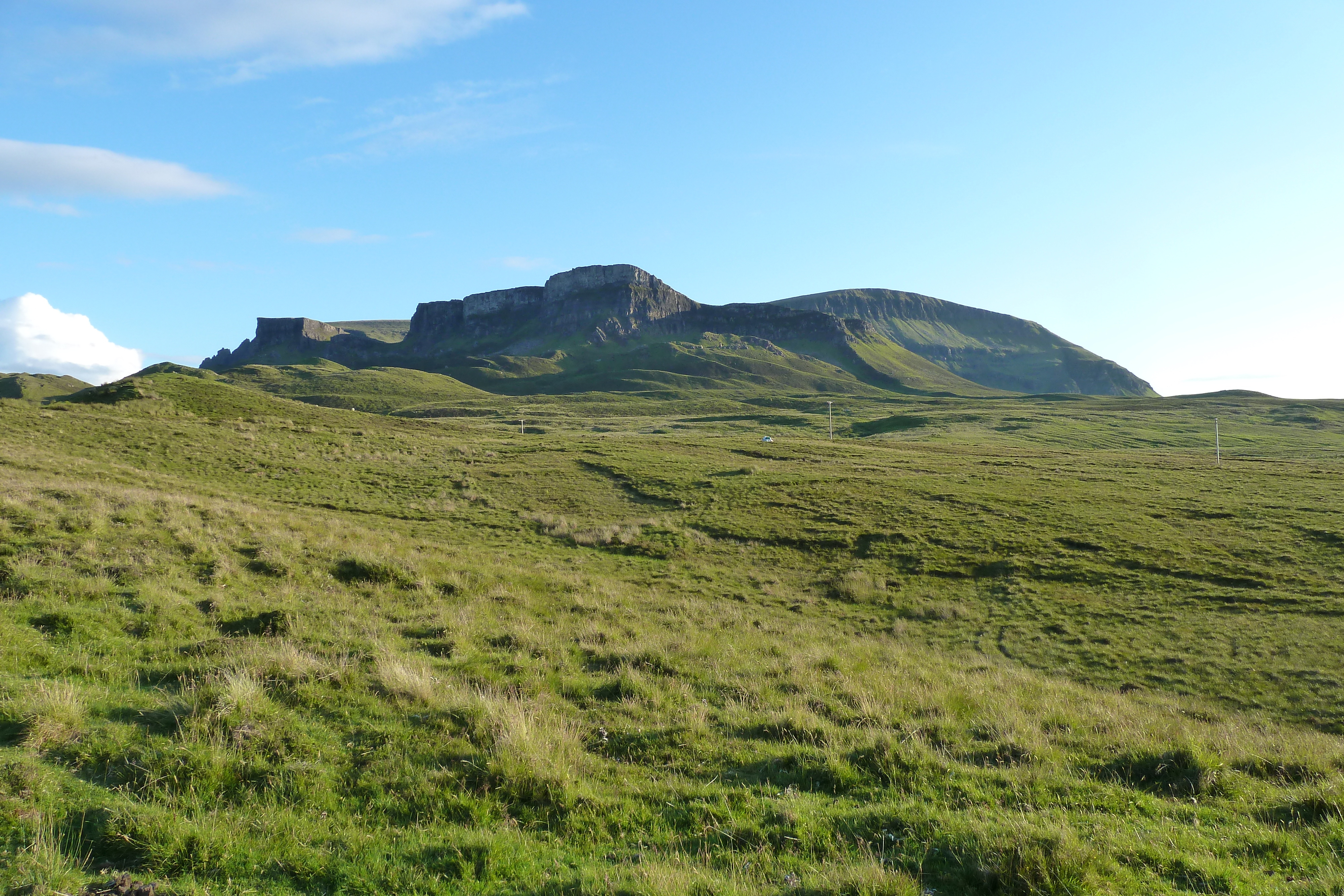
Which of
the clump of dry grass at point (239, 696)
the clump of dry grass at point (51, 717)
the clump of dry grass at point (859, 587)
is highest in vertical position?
the clump of dry grass at point (51, 717)

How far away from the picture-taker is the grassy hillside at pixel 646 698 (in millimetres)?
5688

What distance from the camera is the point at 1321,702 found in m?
16.4

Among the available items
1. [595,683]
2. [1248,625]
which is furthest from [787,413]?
[595,683]

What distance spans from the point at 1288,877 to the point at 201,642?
43.2 feet

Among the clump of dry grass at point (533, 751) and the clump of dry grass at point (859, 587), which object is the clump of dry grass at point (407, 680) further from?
the clump of dry grass at point (859, 587)

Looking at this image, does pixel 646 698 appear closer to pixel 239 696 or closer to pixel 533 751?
pixel 533 751

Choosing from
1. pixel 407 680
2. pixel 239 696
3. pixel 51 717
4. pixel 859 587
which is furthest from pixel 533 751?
pixel 859 587

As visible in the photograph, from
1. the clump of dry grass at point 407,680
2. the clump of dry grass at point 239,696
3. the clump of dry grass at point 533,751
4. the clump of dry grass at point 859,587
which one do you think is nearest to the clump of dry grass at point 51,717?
the clump of dry grass at point 239,696

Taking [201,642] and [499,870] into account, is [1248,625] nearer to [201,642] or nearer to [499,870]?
[499,870]

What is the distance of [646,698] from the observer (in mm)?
10164

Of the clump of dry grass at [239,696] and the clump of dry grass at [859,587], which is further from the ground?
the clump of dry grass at [239,696]

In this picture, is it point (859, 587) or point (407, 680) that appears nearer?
point (407, 680)

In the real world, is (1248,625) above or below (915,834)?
below

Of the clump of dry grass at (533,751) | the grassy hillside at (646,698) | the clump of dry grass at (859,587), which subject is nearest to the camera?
the grassy hillside at (646,698)
